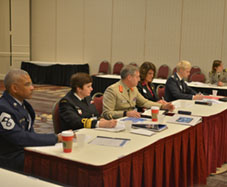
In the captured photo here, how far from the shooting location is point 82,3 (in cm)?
1298

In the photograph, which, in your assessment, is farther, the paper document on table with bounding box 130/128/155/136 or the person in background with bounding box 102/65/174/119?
the person in background with bounding box 102/65/174/119

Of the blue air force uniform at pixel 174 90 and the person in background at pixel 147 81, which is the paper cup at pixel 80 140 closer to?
the person in background at pixel 147 81

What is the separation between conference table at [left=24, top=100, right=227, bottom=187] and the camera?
2.20m

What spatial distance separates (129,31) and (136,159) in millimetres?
9809

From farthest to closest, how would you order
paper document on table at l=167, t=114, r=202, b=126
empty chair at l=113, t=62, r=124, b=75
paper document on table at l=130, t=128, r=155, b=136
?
empty chair at l=113, t=62, r=124, b=75
paper document on table at l=167, t=114, r=202, b=126
paper document on table at l=130, t=128, r=155, b=136

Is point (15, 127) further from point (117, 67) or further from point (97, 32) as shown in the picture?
point (97, 32)

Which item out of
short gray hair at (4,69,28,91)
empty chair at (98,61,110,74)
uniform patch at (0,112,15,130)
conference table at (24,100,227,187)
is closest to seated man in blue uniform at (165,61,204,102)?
conference table at (24,100,227,187)

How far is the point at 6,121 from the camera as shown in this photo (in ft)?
8.04

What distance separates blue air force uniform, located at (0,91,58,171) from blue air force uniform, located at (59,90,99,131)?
0.67 metres

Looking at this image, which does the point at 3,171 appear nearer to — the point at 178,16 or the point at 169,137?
the point at 169,137

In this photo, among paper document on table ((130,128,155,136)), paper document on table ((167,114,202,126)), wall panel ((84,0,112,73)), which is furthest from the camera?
wall panel ((84,0,112,73))

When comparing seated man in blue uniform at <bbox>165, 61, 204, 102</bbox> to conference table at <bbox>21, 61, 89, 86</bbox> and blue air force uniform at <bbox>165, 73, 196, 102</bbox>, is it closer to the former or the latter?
blue air force uniform at <bbox>165, 73, 196, 102</bbox>

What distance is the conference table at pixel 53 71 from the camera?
40.9 ft

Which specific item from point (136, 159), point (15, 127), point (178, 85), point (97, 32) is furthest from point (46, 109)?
point (136, 159)
